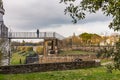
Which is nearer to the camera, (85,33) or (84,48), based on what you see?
(84,48)

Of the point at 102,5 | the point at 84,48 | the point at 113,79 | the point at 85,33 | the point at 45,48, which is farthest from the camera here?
the point at 85,33

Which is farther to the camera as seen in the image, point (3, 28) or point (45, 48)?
point (45, 48)

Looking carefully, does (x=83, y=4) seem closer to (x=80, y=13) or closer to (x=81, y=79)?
(x=80, y=13)

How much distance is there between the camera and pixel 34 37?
7719 centimetres

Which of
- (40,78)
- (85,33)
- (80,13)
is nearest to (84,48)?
(85,33)

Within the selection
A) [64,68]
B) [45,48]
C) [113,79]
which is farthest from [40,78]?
[45,48]

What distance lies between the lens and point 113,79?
27.9 meters

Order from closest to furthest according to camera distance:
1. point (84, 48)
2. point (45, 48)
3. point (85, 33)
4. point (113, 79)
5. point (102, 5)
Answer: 1. point (102, 5)
2. point (113, 79)
3. point (45, 48)
4. point (84, 48)
5. point (85, 33)

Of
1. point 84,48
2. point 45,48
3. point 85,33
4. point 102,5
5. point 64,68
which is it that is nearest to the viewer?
point 102,5

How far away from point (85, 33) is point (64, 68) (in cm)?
7637

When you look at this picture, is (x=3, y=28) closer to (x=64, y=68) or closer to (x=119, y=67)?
(x=64, y=68)

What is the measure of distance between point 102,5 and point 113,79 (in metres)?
16.2

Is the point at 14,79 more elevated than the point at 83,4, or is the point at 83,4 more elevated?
the point at 83,4

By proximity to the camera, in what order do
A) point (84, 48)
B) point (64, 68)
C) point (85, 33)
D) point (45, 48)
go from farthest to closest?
point (85, 33) < point (84, 48) < point (45, 48) < point (64, 68)
